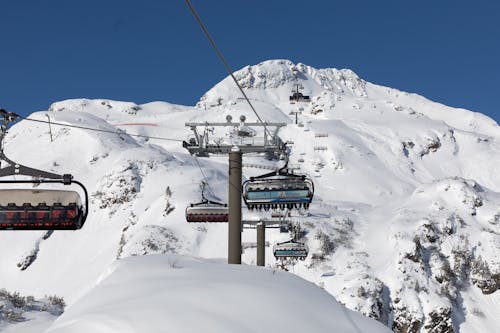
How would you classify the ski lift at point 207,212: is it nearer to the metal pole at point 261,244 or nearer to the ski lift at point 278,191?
the metal pole at point 261,244

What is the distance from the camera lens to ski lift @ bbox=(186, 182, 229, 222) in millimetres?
20125

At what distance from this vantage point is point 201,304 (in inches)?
187

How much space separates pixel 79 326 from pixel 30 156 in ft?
235

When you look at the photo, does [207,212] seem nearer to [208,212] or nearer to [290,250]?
[208,212]

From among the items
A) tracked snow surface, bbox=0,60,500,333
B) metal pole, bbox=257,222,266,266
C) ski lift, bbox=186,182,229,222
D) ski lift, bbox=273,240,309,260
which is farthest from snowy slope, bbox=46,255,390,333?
ski lift, bbox=273,240,309,260

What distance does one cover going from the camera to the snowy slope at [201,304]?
4238 millimetres

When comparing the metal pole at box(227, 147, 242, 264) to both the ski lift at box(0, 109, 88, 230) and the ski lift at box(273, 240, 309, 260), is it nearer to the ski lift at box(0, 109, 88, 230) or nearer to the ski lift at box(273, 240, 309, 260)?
the ski lift at box(0, 109, 88, 230)

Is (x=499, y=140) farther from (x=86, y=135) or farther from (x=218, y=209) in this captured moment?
(x=218, y=209)

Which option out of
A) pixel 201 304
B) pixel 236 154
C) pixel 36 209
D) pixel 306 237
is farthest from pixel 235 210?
pixel 306 237

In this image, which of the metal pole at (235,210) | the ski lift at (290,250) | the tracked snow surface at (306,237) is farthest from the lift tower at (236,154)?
the ski lift at (290,250)

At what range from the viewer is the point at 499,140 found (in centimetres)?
10012

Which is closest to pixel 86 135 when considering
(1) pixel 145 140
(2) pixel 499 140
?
(1) pixel 145 140

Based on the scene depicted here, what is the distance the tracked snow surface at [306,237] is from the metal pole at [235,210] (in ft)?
5.24

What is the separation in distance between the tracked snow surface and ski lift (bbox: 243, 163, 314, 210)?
69.9 inches
